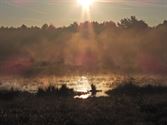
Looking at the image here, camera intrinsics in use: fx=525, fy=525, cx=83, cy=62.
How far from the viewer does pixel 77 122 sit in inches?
1312

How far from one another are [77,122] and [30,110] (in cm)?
739

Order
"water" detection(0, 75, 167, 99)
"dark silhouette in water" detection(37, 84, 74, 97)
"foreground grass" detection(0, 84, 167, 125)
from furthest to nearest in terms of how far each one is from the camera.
Answer: "water" detection(0, 75, 167, 99) → "dark silhouette in water" detection(37, 84, 74, 97) → "foreground grass" detection(0, 84, 167, 125)

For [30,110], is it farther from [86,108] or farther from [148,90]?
[148,90]

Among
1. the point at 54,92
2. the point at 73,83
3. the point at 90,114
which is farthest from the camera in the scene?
the point at 73,83

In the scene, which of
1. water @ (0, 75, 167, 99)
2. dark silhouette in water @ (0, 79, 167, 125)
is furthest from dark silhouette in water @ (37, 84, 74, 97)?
dark silhouette in water @ (0, 79, 167, 125)

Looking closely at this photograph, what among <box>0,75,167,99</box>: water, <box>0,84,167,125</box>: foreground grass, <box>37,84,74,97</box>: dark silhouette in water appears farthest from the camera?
<box>0,75,167,99</box>: water

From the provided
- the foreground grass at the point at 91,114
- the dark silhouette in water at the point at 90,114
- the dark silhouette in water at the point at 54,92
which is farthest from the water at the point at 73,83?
the foreground grass at the point at 91,114

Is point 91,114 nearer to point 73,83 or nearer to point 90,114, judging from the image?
point 90,114

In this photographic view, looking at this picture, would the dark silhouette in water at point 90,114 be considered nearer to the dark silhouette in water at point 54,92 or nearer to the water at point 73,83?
the dark silhouette in water at point 54,92

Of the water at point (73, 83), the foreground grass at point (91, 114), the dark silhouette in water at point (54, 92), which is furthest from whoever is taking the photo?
the water at point (73, 83)

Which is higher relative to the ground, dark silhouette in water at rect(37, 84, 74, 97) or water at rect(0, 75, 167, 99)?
water at rect(0, 75, 167, 99)

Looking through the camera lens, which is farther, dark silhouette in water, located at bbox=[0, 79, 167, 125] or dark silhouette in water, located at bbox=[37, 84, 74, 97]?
dark silhouette in water, located at bbox=[37, 84, 74, 97]

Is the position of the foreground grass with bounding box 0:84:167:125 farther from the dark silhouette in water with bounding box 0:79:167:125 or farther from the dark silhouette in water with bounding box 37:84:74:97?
the dark silhouette in water with bounding box 37:84:74:97

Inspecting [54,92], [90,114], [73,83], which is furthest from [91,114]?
[73,83]
